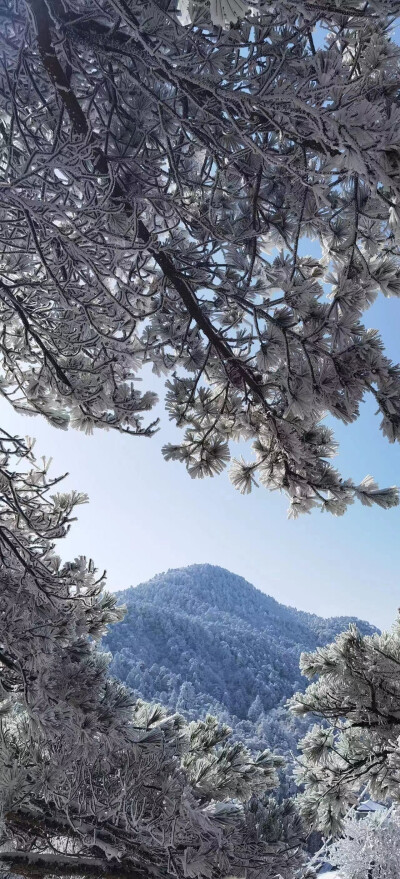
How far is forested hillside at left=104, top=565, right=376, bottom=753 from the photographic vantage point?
174 ft

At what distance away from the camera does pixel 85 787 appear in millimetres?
3422

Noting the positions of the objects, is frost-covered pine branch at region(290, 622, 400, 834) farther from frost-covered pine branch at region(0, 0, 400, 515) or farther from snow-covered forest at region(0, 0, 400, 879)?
frost-covered pine branch at region(0, 0, 400, 515)

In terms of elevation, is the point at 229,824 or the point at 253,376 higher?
the point at 253,376

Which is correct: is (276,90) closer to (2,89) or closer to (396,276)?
(396,276)

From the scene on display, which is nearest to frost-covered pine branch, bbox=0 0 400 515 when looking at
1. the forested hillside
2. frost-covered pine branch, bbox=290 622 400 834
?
frost-covered pine branch, bbox=290 622 400 834

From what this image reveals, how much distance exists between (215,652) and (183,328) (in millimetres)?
76898

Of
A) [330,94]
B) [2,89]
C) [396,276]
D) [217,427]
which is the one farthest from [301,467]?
[2,89]

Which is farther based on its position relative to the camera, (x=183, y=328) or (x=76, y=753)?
(x=76, y=753)

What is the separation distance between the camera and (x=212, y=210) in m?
1.79

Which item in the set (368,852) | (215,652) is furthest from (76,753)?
(215,652)

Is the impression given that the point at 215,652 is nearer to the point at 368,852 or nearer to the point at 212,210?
the point at 368,852

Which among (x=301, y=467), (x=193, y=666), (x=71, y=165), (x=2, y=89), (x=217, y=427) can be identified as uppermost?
(x=2, y=89)

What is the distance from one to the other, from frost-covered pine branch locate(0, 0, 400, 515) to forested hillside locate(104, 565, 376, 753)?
40.7 m

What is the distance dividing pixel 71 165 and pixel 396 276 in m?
1.19
